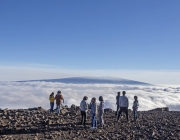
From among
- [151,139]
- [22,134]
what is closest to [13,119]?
[22,134]

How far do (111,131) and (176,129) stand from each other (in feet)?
12.2

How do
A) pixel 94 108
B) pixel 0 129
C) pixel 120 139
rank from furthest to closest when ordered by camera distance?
1. pixel 94 108
2. pixel 0 129
3. pixel 120 139

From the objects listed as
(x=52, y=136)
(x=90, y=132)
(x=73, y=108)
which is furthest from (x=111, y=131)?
(x=73, y=108)

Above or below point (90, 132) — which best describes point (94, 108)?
above

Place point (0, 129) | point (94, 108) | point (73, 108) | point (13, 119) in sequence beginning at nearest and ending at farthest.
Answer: point (0, 129) → point (94, 108) → point (13, 119) → point (73, 108)

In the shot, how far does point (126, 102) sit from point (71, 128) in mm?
4420

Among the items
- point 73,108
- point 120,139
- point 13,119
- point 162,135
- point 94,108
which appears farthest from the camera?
point 73,108

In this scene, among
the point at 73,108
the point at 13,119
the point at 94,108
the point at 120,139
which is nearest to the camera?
the point at 120,139

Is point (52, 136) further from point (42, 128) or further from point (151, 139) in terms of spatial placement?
point (151, 139)

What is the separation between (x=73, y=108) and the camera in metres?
24.9

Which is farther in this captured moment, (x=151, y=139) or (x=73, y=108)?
(x=73, y=108)

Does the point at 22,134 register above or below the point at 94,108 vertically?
below

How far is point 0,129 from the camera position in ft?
45.2

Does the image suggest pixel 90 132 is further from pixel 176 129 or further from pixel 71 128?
pixel 176 129
